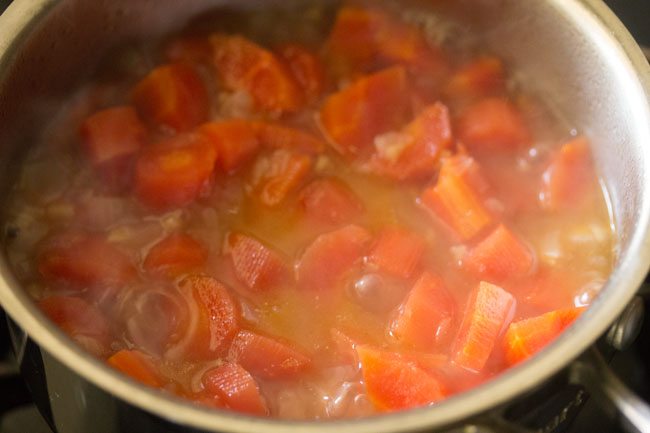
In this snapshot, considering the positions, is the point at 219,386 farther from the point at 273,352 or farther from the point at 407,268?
the point at 407,268

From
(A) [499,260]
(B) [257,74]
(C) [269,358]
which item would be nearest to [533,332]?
(A) [499,260]

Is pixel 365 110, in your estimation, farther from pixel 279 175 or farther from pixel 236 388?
pixel 236 388

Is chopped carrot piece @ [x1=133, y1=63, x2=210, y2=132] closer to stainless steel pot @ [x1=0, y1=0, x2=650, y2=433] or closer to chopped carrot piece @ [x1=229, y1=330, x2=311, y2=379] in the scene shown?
stainless steel pot @ [x1=0, y1=0, x2=650, y2=433]

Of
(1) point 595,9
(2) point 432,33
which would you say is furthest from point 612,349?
(2) point 432,33

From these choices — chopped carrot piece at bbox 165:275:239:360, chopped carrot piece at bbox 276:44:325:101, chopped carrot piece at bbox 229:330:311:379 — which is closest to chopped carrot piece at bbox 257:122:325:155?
chopped carrot piece at bbox 276:44:325:101

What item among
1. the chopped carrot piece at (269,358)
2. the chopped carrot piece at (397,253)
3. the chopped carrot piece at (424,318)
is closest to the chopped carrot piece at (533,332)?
the chopped carrot piece at (424,318)
